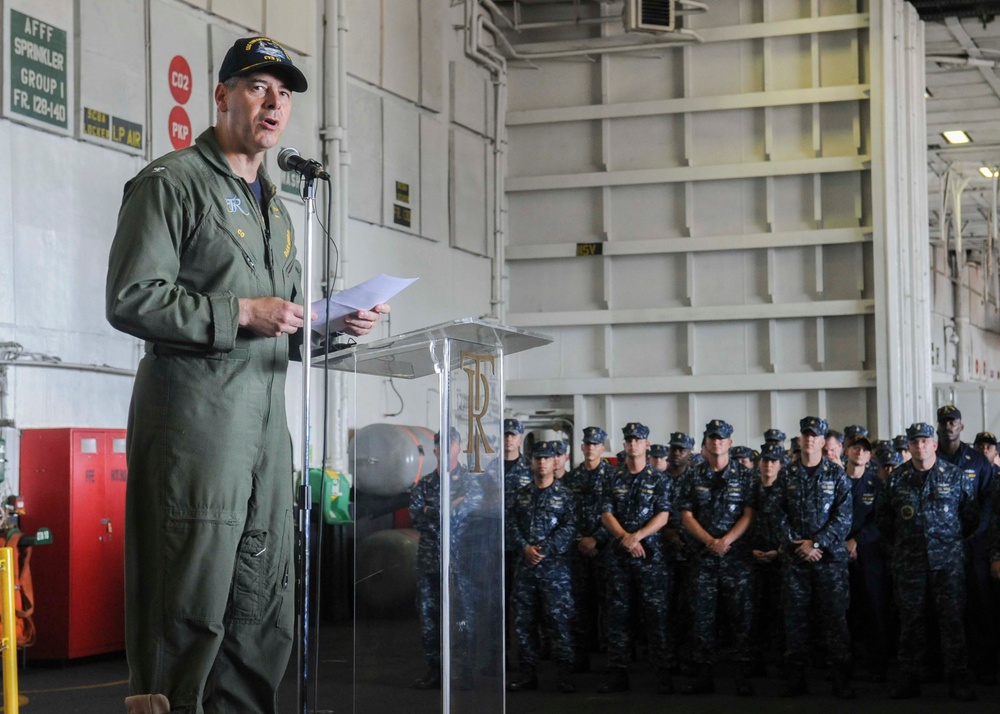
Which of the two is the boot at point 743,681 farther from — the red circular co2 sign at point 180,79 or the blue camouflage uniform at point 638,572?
the red circular co2 sign at point 180,79

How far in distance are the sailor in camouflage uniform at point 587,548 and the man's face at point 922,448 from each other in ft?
6.48

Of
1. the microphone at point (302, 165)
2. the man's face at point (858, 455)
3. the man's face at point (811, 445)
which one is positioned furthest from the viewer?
the man's face at point (858, 455)

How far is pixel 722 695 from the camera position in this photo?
6.81 meters

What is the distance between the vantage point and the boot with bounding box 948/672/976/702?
256 inches

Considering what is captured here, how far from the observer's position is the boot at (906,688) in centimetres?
665

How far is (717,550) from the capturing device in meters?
7.05

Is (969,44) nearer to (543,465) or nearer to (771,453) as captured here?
(771,453)

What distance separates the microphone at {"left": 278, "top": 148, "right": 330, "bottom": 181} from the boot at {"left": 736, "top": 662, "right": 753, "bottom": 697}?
16.7ft

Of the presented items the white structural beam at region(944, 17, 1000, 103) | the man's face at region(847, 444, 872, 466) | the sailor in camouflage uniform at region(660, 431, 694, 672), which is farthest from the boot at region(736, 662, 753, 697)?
the white structural beam at region(944, 17, 1000, 103)

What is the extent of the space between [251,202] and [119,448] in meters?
5.98

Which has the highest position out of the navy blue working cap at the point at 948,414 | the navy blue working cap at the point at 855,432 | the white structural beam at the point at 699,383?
the white structural beam at the point at 699,383

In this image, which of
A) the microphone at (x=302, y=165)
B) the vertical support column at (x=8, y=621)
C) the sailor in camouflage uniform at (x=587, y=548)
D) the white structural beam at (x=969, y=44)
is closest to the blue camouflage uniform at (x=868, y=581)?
the sailor in camouflage uniform at (x=587, y=548)

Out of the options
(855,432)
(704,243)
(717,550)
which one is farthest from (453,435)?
(704,243)

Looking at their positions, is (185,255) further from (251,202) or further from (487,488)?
(487,488)
